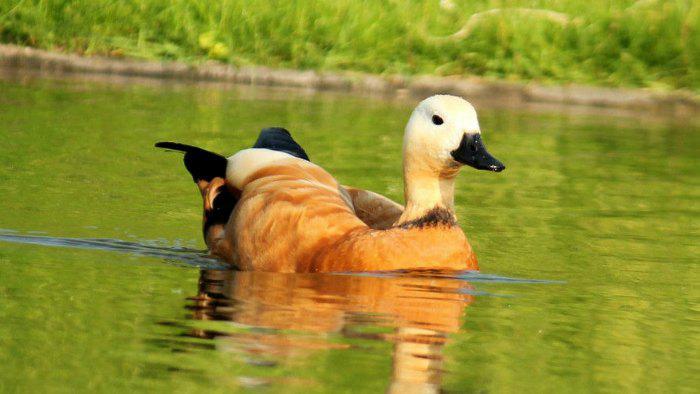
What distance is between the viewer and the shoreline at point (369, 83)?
15.7m

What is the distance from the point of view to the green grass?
16.3m

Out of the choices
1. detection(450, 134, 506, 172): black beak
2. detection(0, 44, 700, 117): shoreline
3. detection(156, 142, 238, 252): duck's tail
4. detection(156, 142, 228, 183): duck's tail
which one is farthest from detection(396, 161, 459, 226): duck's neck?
detection(0, 44, 700, 117): shoreline

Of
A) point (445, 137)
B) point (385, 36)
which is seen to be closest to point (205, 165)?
point (445, 137)

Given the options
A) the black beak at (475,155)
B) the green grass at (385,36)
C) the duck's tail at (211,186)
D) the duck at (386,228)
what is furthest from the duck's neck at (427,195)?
the green grass at (385,36)

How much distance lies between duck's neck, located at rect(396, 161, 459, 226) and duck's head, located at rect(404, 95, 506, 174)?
3cm

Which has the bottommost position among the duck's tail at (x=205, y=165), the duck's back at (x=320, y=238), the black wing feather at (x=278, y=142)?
the duck's back at (x=320, y=238)

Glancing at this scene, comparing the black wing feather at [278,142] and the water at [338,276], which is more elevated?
the black wing feather at [278,142]

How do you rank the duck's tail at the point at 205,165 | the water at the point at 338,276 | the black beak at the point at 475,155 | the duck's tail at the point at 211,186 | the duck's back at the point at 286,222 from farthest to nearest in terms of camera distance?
the duck's tail at the point at 205,165 < the duck's tail at the point at 211,186 < the duck's back at the point at 286,222 < the black beak at the point at 475,155 < the water at the point at 338,276

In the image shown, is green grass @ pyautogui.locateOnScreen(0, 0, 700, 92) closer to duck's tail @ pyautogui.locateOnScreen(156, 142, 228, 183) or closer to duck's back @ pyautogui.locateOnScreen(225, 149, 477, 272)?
duck's tail @ pyautogui.locateOnScreen(156, 142, 228, 183)

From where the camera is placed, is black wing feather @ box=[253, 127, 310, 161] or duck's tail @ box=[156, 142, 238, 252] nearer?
duck's tail @ box=[156, 142, 238, 252]

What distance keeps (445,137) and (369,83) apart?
27.4 feet

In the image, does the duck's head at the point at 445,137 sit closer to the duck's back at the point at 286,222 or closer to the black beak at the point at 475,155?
the black beak at the point at 475,155

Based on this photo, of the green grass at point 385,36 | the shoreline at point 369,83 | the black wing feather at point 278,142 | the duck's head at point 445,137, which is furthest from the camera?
the green grass at point 385,36

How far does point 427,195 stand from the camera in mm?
7891
